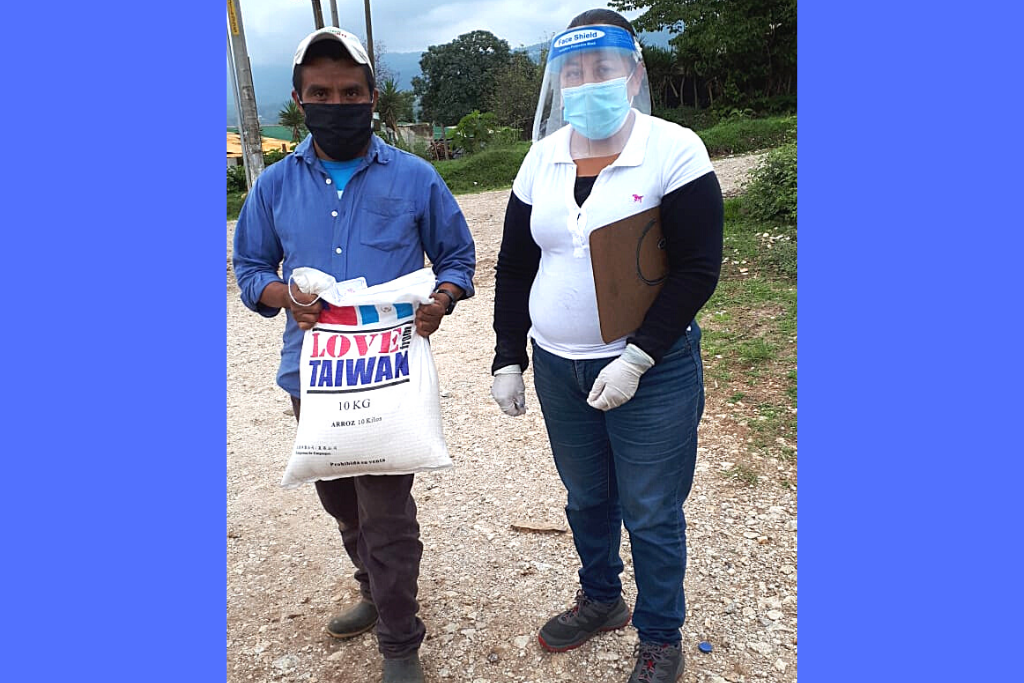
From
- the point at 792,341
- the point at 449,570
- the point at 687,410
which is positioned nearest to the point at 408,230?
the point at 687,410

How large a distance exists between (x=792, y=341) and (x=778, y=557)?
245 centimetres

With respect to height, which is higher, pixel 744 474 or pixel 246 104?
pixel 246 104

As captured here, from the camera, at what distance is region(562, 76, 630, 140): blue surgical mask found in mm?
1960

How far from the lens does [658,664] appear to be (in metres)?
2.27

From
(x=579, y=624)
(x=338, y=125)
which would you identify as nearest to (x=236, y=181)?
(x=338, y=125)

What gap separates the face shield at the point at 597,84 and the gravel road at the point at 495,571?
1.72 m

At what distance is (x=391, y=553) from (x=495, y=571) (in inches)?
35.6

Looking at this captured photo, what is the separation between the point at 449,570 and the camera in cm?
307

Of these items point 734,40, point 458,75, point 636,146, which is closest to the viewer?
point 636,146

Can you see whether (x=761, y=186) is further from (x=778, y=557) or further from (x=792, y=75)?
(x=792, y=75)

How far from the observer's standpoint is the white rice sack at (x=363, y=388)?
2080mm

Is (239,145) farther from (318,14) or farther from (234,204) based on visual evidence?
(318,14)

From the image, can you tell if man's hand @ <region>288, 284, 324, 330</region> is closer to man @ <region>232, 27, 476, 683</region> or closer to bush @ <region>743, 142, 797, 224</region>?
man @ <region>232, 27, 476, 683</region>

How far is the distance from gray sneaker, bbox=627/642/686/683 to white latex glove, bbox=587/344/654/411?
875 millimetres
